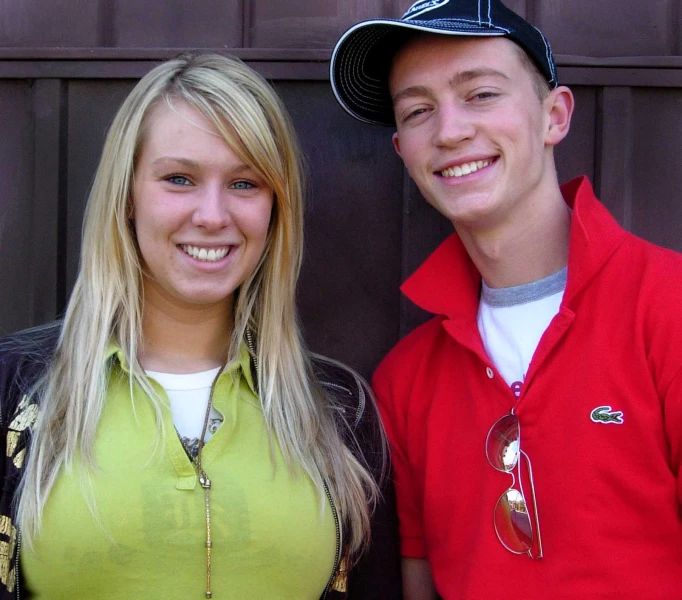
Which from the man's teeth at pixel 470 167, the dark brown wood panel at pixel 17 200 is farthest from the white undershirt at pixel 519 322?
the dark brown wood panel at pixel 17 200

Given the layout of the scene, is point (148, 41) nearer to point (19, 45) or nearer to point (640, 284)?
point (19, 45)

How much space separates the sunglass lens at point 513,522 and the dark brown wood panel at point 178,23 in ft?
4.80

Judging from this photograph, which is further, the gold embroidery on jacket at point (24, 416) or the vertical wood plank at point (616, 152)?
the vertical wood plank at point (616, 152)

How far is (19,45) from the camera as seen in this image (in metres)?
2.40

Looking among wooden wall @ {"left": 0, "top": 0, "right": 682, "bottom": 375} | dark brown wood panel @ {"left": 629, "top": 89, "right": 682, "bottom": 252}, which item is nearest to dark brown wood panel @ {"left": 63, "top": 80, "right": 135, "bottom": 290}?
wooden wall @ {"left": 0, "top": 0, "right": 682, "bottom": 375}

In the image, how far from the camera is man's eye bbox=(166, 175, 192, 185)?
187cm

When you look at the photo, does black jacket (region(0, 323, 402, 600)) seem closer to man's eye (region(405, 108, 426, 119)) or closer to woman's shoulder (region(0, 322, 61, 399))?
woman's shoulder (region(0, 322, 61, 399))

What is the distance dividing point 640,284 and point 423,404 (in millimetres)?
588

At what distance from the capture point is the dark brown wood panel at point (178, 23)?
2391 mm

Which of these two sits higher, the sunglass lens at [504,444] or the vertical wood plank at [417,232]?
the vertical wood plank at [417,232]

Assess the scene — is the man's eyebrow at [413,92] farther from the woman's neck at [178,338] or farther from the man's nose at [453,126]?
the woman's neck at [178,338]

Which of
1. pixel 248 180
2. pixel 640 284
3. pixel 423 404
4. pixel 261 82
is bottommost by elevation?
pixel 423 404

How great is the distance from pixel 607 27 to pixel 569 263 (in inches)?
37.1

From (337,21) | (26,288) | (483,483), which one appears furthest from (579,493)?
(26,288)
